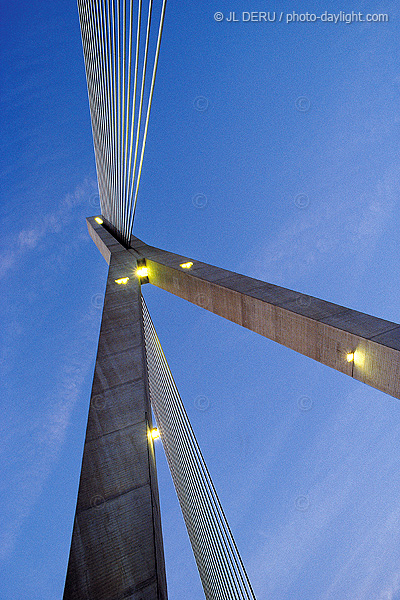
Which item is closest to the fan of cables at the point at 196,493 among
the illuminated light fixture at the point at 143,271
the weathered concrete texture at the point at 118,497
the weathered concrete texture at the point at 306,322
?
the illuminated light fixture at the point at 143,271

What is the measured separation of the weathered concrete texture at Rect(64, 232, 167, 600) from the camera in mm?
4773

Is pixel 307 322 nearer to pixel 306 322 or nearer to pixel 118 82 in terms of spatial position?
pixel 306 322

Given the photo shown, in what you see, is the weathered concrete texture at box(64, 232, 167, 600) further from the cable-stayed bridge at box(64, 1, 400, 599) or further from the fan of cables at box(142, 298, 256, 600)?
the fan of cables at box(142, 298, 256, 600)

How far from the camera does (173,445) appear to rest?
1385cm

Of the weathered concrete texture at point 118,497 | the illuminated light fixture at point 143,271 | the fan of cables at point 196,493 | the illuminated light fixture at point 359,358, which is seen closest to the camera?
the weathered concrete texture at point 118,497

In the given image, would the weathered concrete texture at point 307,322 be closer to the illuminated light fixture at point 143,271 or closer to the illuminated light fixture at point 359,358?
the illuminated light fixture at point 359,358

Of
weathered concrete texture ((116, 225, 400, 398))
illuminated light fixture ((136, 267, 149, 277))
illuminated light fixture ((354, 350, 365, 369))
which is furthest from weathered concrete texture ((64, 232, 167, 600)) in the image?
illuminated light fixture ((136, 267, 149, 277))

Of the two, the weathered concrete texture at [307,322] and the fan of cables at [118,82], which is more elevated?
the fan of cables at [118,82]

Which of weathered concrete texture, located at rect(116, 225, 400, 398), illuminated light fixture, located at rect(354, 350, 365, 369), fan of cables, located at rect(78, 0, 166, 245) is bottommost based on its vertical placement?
illuminated light fixture, located at rect(354, 350, 365, 369)

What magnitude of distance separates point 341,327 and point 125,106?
732 cm

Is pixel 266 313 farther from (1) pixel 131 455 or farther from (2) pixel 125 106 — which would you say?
(2) pixel 125 106

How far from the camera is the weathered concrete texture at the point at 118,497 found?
4.77m

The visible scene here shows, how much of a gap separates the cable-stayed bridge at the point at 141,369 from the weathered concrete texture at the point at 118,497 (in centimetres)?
2

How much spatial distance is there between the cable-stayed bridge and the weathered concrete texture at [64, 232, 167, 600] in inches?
0.6
